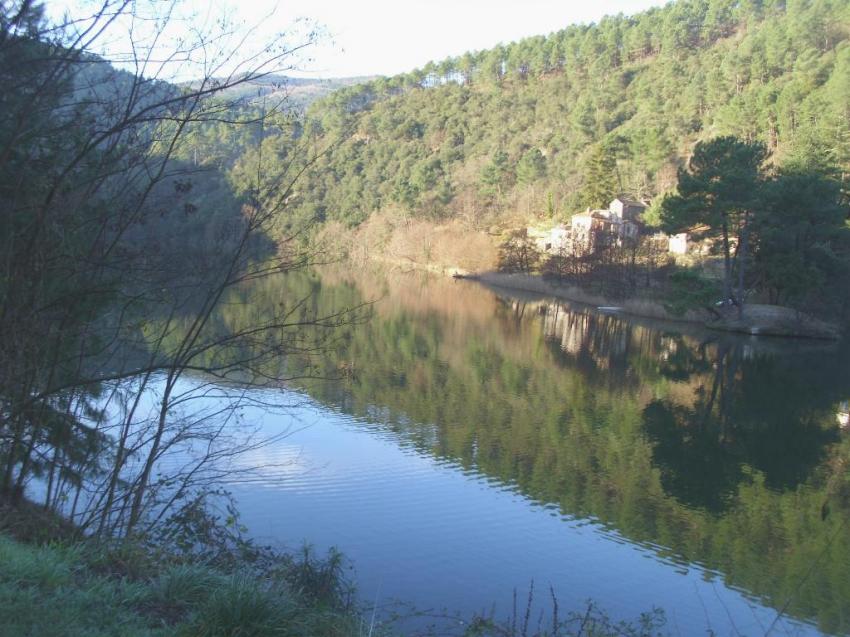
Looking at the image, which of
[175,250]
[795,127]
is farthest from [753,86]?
[175,250]

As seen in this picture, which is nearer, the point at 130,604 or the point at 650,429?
the point at 130,604

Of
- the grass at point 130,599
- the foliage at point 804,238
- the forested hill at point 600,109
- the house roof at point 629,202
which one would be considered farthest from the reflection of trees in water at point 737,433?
the house roof at point 629,202

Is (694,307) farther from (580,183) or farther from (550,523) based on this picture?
(580,183)

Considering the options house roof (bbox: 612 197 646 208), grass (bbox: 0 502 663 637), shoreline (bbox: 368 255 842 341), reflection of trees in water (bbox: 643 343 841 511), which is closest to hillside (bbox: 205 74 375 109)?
grass (bbox: 0 502 663 637)

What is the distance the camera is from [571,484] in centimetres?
1134

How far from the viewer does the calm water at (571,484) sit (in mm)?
7992

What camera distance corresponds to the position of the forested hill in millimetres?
51875

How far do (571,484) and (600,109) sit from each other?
67.4 meters

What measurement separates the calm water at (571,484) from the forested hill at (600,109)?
20725mm

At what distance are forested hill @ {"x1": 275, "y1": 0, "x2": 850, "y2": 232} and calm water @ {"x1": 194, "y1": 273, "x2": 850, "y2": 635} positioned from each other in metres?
20.7

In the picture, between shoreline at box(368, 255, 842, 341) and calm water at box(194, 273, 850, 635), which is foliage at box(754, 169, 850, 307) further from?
calm water at box(194, 273, 850, 635)

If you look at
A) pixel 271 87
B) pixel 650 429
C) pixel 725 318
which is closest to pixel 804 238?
pixel 725 318

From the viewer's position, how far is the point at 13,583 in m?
3.73

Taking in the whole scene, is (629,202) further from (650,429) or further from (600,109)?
(650,429)
